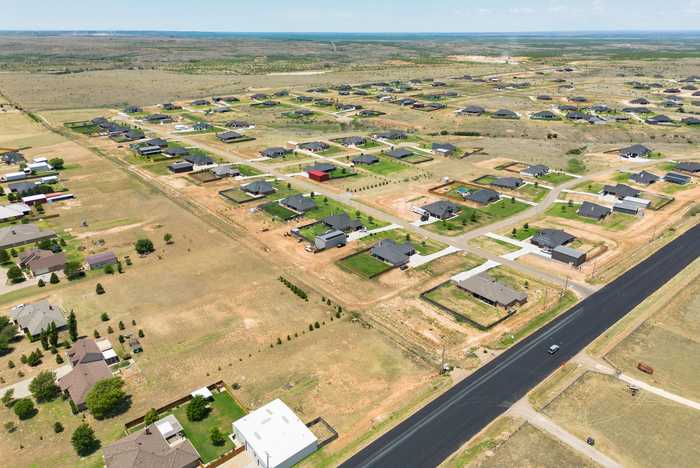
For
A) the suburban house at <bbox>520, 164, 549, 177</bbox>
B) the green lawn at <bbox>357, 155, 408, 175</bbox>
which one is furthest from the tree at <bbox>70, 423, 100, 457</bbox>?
the suburban house at <bbox>520, 164, 549, 177</bbox>

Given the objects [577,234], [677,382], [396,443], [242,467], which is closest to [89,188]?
[242,467]

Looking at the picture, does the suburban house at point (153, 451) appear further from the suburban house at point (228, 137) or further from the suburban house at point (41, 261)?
the suburban house at point (228, 137)

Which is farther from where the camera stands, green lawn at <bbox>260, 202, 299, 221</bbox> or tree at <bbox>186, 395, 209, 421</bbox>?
green lawn at <bbox>260, 202, 299, 221</bbox>

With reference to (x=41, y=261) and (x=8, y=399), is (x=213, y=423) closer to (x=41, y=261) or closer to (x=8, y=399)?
(x=8, y=399)

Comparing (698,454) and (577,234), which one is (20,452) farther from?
(577,234)

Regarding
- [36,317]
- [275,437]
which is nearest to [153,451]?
[275,437]

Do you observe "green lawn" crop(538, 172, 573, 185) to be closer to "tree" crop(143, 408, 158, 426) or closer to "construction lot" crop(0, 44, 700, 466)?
"construction lot" crop(0, 44, 700, 466)
